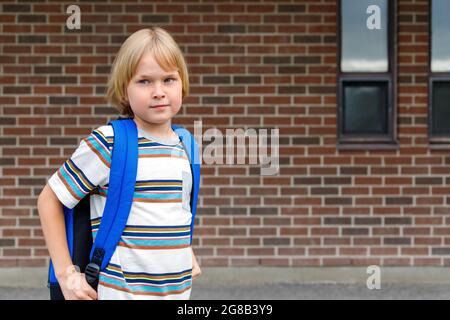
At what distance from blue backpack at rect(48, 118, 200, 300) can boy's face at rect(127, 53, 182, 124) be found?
0.08 meters

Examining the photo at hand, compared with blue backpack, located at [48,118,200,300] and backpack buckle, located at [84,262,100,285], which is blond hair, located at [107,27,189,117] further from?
backpack buckle, located at [84,262,100,285]

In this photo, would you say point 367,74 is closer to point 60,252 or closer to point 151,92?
point 151,92

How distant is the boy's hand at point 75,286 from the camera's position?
213 centimetres

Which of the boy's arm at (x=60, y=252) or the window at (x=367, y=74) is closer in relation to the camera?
the boy's arm at (x=60, y=252)

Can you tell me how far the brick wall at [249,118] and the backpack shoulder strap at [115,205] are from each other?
3.71 meters

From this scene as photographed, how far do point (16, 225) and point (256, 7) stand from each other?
112 inches

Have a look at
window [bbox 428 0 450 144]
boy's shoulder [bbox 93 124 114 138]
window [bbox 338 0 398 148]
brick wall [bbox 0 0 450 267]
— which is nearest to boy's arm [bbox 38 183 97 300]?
boy's shoulder [bbox 93 124 114 138]

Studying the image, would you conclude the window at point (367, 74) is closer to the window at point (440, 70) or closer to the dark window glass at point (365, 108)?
the dark window glass at point (365, 108)

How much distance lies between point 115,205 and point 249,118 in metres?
3.81

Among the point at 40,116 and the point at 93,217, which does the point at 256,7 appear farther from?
the point at 93,217

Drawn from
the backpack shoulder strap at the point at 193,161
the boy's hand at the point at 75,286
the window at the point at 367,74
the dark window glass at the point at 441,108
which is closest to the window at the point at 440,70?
the dark window glass at the point at 441,108

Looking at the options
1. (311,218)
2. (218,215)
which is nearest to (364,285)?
(311,218)

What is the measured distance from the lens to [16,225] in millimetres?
5902
